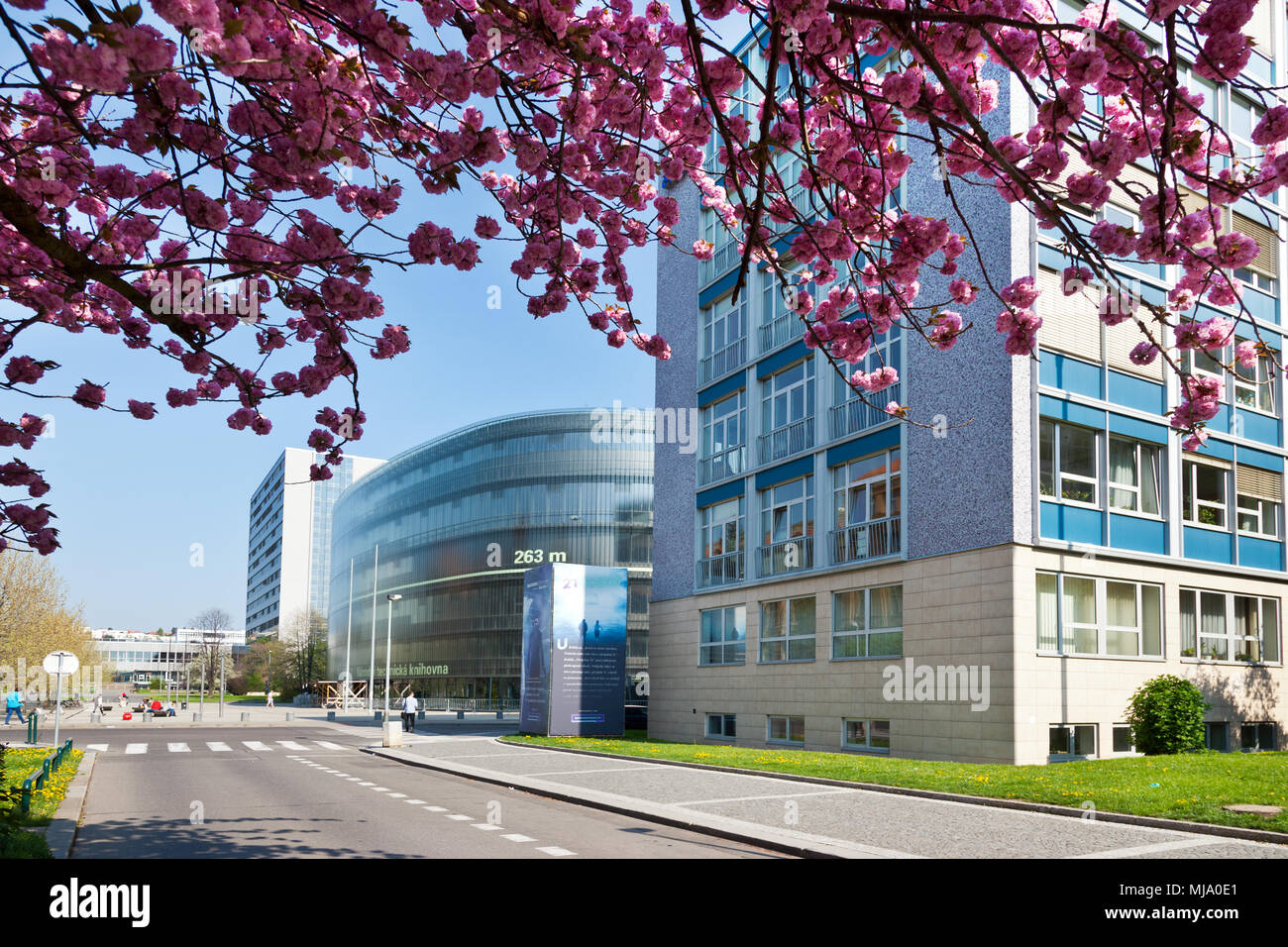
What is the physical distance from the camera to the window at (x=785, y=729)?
1086 inches

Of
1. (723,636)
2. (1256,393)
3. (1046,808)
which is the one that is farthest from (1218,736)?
(1046,808)

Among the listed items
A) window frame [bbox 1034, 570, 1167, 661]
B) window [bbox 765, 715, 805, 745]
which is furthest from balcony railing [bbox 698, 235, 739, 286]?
window frame [bbox 1034, 570, 1167, 661]

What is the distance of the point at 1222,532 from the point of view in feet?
83.1

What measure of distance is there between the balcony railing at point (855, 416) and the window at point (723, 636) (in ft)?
21.2

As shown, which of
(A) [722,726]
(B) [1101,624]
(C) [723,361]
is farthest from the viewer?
(C) [723,361]

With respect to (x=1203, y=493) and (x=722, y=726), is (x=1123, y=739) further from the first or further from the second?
(x=722, y=726)

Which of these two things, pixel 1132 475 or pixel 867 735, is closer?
pixel 1132 475

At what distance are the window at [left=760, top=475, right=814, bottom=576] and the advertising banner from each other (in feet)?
16.7

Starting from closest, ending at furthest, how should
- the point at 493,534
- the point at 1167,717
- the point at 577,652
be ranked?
the point at 1167,717 → the point at 577,652 → the point at 493,534

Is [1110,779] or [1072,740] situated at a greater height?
[1110,779]

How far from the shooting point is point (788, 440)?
29422 millimetres

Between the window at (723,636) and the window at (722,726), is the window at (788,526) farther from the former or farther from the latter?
the window at (722,726)

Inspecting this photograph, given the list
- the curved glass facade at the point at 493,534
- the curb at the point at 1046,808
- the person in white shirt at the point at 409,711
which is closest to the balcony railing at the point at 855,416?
the curb at the point at 1046,808

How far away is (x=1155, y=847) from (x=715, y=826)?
4.49m
